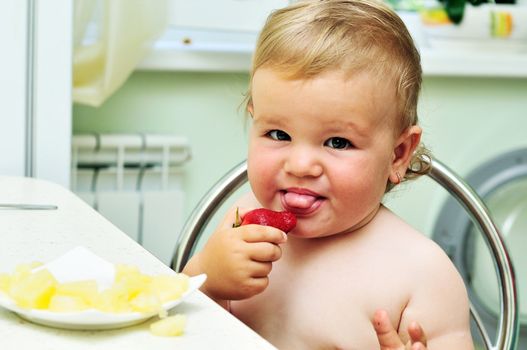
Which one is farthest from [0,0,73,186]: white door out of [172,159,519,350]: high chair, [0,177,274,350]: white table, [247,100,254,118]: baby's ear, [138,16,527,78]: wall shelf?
[247,100,254,118]: baby's ear

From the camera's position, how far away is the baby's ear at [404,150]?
1093 mm

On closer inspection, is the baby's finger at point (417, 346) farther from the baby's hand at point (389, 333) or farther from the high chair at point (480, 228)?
the high chair at point (480, 228)

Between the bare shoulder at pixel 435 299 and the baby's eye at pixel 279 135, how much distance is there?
19cm

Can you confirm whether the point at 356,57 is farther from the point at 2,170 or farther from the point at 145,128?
the point at 145,128

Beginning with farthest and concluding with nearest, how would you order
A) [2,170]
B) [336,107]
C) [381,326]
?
[2,170], [336,107], [381,326]

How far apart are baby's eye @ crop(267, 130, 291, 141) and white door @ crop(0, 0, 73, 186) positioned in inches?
30.1

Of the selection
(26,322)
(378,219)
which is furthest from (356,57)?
(26,322)

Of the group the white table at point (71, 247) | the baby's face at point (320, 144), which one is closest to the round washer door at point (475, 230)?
the white table at point (71, 247)

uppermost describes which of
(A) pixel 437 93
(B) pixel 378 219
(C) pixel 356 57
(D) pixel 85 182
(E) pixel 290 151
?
(C) pixel 356 57

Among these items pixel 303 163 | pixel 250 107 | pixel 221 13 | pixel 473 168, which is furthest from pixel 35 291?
pixel 473 168

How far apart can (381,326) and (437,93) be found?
1.63m

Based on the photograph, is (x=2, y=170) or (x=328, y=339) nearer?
(x=328, y=339)

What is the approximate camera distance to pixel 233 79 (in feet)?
7.24

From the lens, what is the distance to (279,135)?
3.41ft
